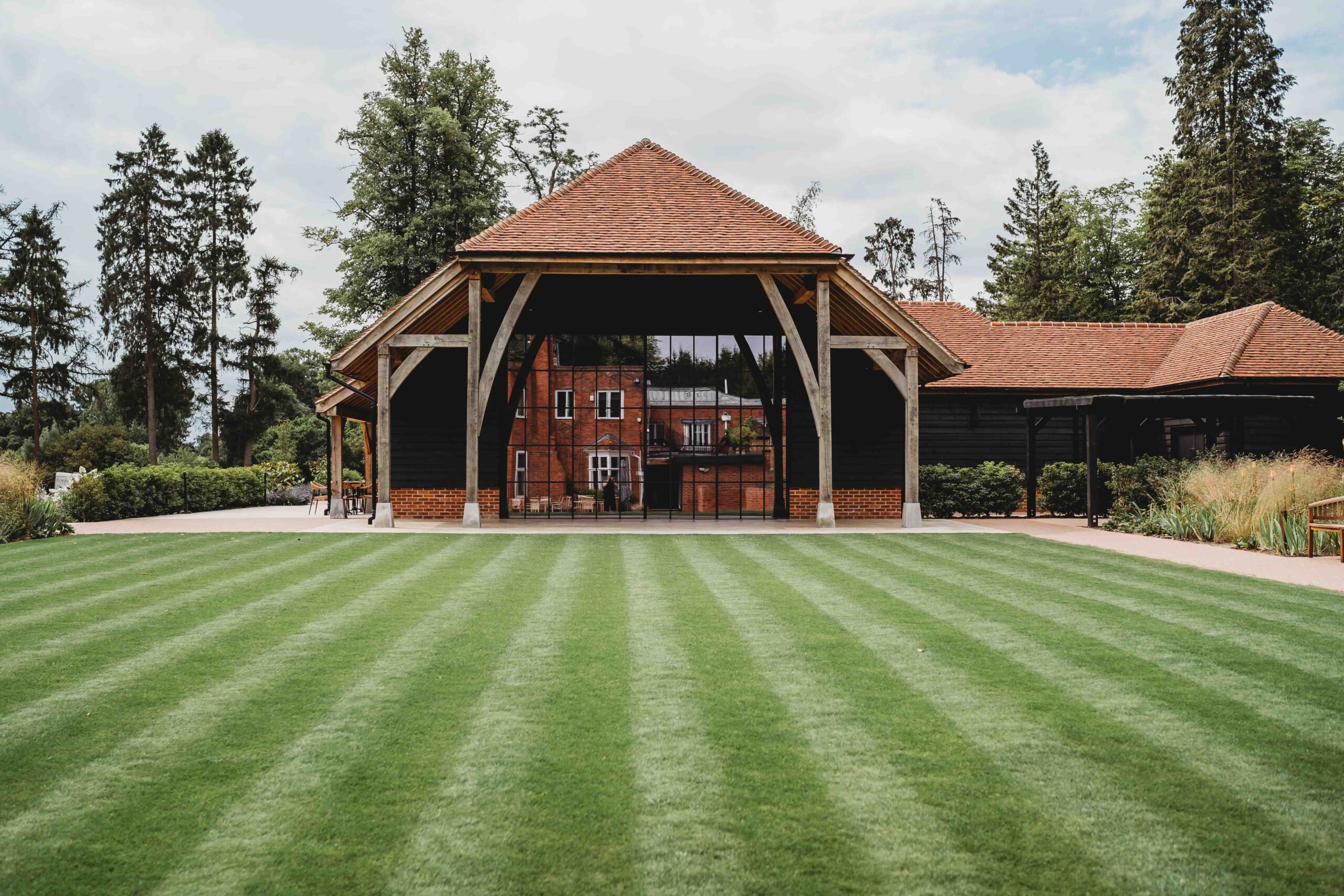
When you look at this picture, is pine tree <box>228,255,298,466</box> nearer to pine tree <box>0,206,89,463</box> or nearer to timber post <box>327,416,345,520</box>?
pine tree <box>0,206,89,463</box>

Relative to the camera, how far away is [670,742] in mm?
4312

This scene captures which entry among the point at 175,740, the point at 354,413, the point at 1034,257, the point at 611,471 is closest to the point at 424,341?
the point at 611,471

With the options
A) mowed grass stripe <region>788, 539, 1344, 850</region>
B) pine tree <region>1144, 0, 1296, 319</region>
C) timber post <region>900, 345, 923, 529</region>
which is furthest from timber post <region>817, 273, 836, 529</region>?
pine tree <region>1144, 0, 1296, 319</region>

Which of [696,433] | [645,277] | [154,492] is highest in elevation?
[645,277]

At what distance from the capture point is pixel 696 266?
16562mm

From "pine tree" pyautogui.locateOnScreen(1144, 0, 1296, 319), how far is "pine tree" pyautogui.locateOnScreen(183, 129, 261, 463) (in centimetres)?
3880

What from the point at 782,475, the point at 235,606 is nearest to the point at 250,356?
the point at 782,475

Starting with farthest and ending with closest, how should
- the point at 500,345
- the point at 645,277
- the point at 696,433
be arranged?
the point at 696,433
the point at 645,277
the point at 500,345

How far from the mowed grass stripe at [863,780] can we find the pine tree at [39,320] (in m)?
41.4

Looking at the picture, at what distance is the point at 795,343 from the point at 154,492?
15738 mm

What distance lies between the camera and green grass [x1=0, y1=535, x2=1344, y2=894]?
10.1ft

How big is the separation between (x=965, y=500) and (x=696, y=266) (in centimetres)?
841

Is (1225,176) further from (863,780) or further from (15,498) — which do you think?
(15,498)

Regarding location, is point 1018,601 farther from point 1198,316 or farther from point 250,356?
point 250,356
